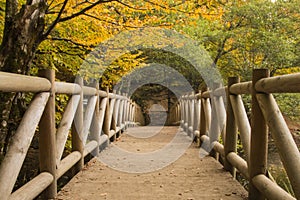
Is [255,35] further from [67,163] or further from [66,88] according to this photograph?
[67,163]

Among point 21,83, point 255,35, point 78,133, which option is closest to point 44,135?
point 21,83

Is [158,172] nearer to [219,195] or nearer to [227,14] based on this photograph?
[219,195]

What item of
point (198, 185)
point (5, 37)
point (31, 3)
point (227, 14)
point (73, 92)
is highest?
point (227, 14)

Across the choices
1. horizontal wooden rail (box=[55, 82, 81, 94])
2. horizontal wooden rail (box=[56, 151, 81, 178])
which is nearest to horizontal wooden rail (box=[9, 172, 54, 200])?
horizontal wooden rail (box=[56, 151, 81, 178])

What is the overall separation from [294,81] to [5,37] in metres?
3.32

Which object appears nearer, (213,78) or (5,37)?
(5,37)

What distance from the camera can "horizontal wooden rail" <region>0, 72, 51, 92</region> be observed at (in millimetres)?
2180

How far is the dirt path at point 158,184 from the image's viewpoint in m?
3.68

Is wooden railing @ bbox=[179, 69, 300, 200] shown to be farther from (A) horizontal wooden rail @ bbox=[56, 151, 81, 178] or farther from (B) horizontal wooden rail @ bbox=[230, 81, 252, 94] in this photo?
(A) horizontal wooden rail @ bbox=[56, 151, 81, 178]

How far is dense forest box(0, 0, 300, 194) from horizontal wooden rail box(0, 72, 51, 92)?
5.05ft

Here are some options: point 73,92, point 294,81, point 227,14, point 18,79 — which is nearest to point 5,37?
point 73,92

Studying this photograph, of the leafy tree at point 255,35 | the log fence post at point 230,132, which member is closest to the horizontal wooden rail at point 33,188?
the log fence post at point 230,132

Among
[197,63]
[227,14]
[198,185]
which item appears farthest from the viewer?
[197,63]

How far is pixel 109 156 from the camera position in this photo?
246 inches
